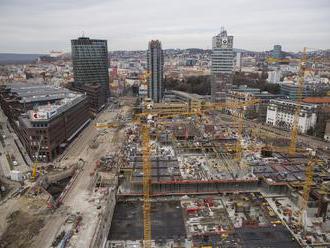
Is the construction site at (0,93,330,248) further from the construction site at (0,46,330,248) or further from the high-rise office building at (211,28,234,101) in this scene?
the high-rise office building at (211,28,234,101)

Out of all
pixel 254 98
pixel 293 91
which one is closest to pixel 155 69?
pixel 254 98

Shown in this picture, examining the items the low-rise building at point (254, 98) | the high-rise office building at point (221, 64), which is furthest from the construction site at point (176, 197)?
the high-rise office building at point (221, 64)

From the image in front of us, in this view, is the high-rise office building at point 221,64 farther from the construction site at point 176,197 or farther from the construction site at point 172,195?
the construction site at point 176,197

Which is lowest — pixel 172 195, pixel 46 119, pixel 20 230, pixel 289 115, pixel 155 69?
pixel 20 230

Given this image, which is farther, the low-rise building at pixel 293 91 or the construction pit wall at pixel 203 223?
the low-rise building at pixel 293 91

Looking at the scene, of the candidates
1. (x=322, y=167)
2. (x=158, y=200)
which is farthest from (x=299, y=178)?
(x=158, y=200)

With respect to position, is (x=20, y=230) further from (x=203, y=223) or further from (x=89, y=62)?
(x=89, y=62)
